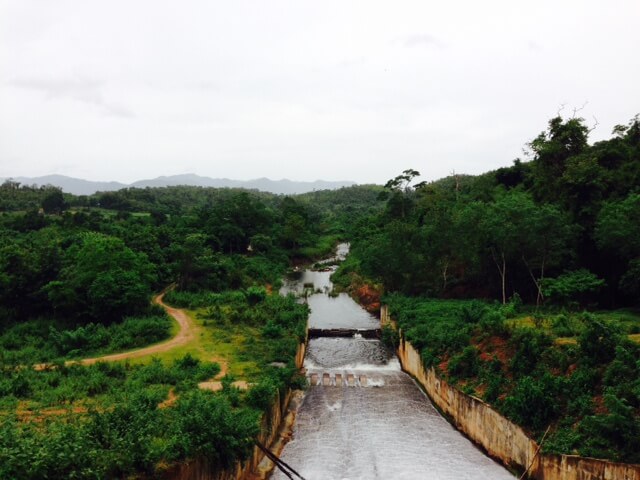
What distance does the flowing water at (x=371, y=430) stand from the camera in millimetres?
20188

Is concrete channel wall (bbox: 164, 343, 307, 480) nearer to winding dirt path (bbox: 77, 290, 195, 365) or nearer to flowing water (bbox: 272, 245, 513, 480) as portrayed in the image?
flowing water (bbox: 272, 245, 513, 480)

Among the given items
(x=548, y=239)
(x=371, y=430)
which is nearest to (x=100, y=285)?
(x=371, y=430)

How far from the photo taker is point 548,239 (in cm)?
3138

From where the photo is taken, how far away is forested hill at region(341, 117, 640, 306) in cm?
3059

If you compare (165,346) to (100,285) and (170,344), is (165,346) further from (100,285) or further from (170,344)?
(100,285)

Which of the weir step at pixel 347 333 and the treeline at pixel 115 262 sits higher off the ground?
the treeline at pixel 115 262

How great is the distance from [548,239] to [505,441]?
1573 cm

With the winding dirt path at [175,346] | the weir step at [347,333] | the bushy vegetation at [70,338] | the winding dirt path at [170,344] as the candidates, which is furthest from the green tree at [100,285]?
the weir step at [347,333]

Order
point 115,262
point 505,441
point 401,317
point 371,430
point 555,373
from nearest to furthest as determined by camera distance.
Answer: point 505,441, point 555,373, point 371,430, point 115,262, point 401,317

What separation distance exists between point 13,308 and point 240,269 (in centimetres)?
2444

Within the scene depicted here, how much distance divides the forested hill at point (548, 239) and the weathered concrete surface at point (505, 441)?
34.2 feet

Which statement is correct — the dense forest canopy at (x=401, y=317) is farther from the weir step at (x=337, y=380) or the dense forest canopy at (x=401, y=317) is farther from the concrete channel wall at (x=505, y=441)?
the weir step at (x=337, y=380)

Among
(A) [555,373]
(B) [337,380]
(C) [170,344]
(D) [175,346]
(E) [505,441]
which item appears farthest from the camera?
(C) [170,344]

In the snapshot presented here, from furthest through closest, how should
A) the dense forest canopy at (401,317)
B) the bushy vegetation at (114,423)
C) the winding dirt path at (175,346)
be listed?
the winding dirt path at (175,346), the dense forest canopy at (401,317), the bushy vegetation at (114,423)
